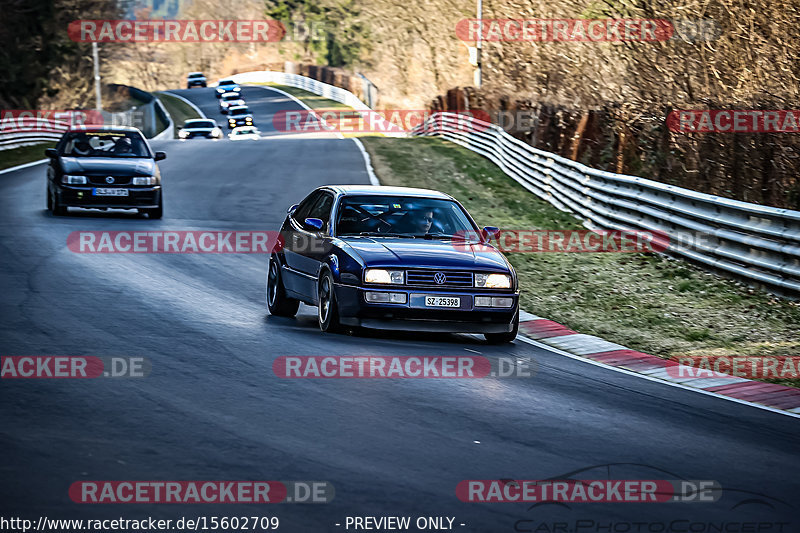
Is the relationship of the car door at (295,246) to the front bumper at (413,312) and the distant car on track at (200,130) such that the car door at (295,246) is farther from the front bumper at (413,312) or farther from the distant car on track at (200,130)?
the distant car on track at (200,130)

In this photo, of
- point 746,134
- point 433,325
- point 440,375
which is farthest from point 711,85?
point 440,375

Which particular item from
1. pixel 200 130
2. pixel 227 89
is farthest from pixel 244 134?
pixel 227 89

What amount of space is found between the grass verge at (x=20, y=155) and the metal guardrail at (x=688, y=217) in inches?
612

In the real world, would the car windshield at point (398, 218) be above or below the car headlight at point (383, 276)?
above

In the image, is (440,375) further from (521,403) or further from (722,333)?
(722,333)

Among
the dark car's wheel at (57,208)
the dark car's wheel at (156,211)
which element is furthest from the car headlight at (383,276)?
the dark car's wheel at (57,208)

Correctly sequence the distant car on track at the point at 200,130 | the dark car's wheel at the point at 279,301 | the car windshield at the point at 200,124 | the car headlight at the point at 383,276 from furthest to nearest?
the car windshield at the point at 200,124 < the distant car on track at the point at 200,130 < the dark car's wheel at the point at 279,301 < the car headlight at the point at 383,276

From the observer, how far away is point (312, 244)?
11938 millimetres

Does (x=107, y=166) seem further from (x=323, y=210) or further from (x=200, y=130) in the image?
(x=200, y=130)

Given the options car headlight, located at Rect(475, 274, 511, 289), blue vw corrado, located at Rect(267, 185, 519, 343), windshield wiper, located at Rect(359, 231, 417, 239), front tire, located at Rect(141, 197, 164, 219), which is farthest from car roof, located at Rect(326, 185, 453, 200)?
front tire, located at Rect(141, 197, 164, 219)

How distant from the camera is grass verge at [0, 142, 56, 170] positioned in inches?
1347

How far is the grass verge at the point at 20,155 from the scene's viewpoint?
3421 centimetres

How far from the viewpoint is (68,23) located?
6103 centimetres

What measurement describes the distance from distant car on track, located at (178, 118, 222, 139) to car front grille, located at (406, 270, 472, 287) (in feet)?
169
